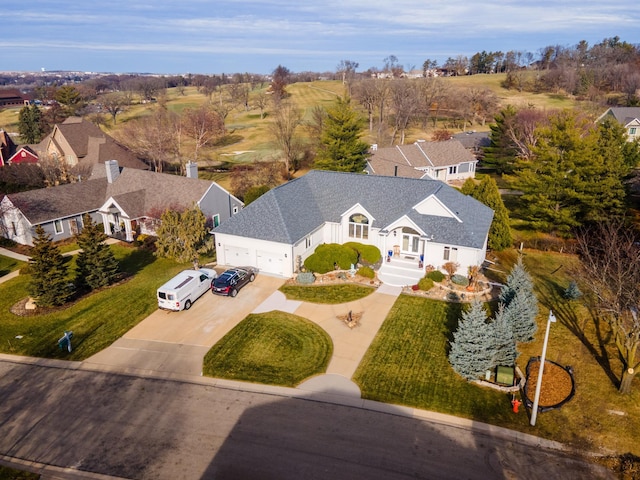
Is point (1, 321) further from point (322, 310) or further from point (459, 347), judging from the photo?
point (459, 347)

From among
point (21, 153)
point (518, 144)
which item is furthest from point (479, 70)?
point (21, 153)

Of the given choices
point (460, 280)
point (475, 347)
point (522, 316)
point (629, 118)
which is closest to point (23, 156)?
point (460, 280)

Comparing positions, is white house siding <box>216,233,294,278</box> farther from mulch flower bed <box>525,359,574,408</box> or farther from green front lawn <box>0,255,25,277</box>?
mulch flower bed <box>525,359,574,408</box>

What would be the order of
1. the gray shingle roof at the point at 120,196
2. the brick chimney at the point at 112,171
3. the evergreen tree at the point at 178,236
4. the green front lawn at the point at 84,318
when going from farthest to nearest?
1. the brick chimney at the point at 112,171
2. the gray shingle roof at the point at 120,196
3. the evergreen tree at the point at 178,236
4. the green front lawn at the point at 84,318

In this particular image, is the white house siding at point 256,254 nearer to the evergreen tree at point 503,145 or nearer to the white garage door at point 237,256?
Answer: the white garage door at point 237,256

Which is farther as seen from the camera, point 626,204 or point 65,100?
point 65,100

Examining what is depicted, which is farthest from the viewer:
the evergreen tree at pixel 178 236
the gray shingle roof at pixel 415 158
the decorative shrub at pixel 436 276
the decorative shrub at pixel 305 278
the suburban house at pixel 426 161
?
the suburban house at pixel 426 161

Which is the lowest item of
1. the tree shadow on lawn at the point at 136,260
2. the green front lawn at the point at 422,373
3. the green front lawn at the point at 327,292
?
the tree shadow on lawn at the point at 136,260

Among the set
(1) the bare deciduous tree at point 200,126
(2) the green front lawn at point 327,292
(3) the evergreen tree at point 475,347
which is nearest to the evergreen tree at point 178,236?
(2) the green front lawn at point 327,292
